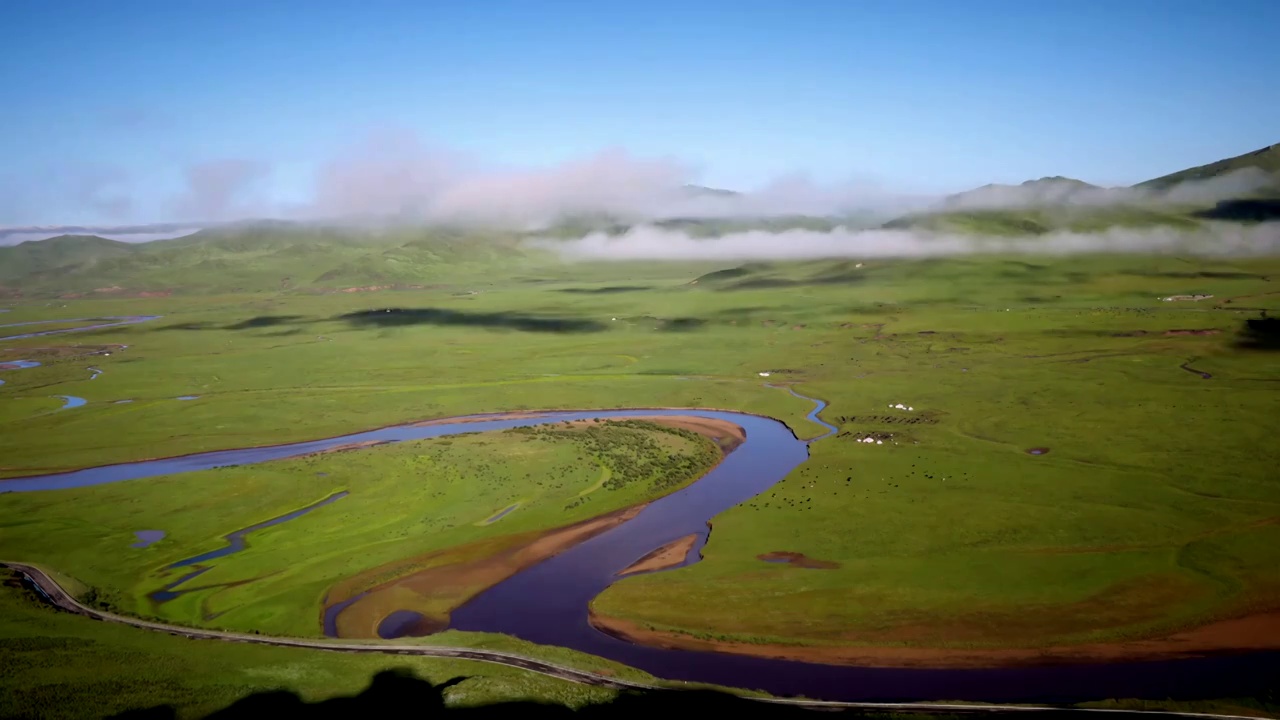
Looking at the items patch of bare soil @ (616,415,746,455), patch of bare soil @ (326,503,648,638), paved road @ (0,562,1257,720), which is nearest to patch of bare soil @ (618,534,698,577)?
patch of bare soil @ (326,503,648,638)

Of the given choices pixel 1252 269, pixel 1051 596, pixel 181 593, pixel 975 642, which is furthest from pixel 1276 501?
pixel 1252 269

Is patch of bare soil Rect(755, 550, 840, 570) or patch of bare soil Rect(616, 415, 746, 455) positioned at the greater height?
patch of bare soil Rect(616, 415, 746, 455)

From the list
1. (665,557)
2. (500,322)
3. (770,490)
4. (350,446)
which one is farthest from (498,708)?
(500,322)

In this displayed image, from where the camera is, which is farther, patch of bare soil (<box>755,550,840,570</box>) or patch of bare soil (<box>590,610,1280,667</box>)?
patch of bare soil (<box>755,550,840,570</box>)

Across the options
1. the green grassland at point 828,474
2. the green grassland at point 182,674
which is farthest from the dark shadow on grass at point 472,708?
the green grassland at point 828,474

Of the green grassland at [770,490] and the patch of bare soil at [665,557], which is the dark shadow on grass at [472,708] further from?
the patch of bare soil at [665,557]

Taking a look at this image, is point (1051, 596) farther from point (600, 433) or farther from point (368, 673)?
point (600, 433)

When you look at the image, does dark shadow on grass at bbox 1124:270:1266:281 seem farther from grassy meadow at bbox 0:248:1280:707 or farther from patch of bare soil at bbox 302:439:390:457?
patch of bare soil at bbox 302:439:390:457
